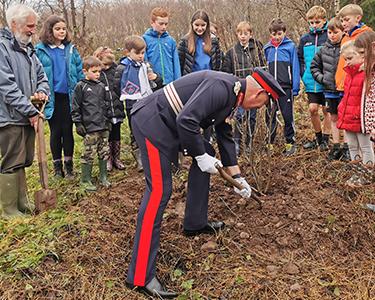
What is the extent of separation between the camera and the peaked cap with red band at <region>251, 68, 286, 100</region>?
109 inches

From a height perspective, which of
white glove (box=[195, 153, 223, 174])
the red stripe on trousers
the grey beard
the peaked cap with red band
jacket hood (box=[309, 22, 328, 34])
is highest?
the grey beard

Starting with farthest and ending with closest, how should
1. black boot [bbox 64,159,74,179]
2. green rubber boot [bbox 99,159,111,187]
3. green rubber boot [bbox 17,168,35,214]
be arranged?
black boot [bbox 64,159,74,179]
green rubber boot [bbox 99,159,111,187]
green rubber boot [bbox 17,168,35,214]

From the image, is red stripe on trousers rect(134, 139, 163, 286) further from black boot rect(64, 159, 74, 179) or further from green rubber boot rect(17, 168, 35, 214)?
black boot rect(64, 159, 74, 179)

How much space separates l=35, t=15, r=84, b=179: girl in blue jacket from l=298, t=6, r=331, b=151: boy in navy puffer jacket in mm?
2756

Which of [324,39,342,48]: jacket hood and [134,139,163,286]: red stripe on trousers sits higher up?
[324,39,342,48]: jacket hood

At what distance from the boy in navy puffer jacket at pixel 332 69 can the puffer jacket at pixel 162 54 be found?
1671 mm

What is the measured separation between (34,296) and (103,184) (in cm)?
193

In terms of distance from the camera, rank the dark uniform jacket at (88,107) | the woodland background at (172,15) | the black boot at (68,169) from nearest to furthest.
Answer: the dark uniform jacket at (88,107) < the black boot at (68,169) < the woodland background at (172,15)

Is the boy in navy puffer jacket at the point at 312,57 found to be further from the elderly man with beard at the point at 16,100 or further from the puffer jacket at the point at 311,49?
the elderly man with beard at the point at 16,100

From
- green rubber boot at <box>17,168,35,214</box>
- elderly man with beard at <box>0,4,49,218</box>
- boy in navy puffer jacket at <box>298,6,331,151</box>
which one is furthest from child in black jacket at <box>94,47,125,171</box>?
boy in navy puffer jacket at <box>298,6,331,151</box>

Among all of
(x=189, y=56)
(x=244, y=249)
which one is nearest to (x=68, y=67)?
(x=189, y=56)

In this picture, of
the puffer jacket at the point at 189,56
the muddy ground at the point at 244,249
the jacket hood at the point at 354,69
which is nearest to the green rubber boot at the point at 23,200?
the muddy ground at the point at 244,249

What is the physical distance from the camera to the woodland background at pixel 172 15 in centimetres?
793

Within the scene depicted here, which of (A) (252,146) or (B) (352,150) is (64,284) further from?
(B) (352,150)
